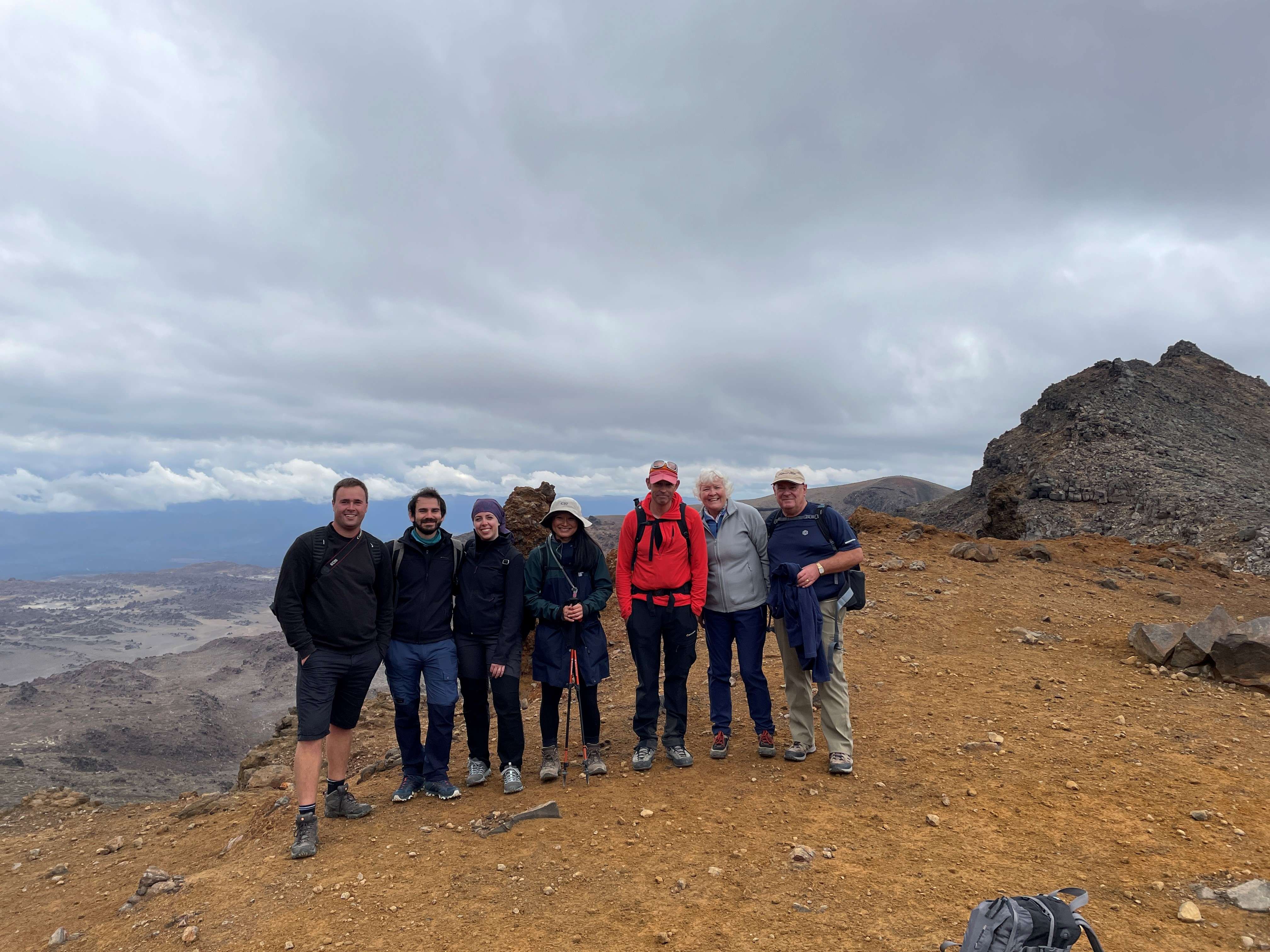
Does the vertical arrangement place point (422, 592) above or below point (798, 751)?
above

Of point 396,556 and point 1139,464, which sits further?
point 1139,464

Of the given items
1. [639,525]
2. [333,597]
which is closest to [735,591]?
[639,525]

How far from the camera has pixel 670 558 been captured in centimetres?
612

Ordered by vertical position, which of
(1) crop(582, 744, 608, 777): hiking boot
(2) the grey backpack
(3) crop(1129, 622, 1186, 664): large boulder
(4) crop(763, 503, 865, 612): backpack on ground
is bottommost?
(1) crop(582, 744, 608, 777): hiking boot

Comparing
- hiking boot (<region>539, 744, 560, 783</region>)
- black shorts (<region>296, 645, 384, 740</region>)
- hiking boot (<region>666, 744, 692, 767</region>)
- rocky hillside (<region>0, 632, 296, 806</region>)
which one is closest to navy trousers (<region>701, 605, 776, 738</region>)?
hiking boot (<region>666, 744, 692, 767</region>)

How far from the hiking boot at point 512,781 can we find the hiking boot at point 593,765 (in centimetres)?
63

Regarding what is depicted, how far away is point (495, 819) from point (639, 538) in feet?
9.02

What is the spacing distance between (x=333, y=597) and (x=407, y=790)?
225cm

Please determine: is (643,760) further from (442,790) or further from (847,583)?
(847,583)

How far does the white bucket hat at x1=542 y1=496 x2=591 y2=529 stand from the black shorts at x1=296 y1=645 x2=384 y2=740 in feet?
6.21

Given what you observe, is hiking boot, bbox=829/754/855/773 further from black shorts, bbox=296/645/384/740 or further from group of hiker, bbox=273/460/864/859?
black shorts, bbox=296/645/384/740

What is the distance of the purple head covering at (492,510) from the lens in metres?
6.03

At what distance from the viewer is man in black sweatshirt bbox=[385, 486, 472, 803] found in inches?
231

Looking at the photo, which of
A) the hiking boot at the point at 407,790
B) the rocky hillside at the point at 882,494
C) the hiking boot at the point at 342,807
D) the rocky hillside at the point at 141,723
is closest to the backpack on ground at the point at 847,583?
the hiking boot at the point at 407,790
